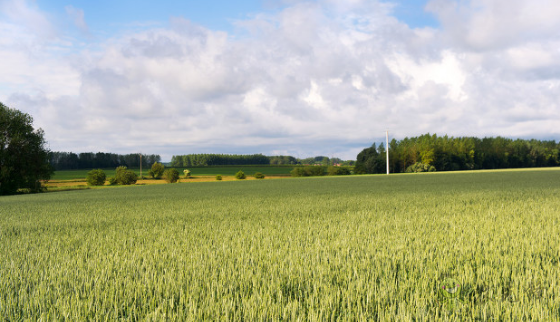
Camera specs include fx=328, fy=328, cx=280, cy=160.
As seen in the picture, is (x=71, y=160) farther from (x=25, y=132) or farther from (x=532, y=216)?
(x=532, y=216)

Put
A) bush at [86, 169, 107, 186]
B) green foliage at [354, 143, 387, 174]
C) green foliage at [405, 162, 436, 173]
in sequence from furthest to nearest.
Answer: green foliage at [354, 143, 387, 174]
green foliage at [405, 162, 436, 173]
bush at [86, 169, 107, 186]

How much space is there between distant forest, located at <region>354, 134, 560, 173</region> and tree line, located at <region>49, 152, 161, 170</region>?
75.4 meters

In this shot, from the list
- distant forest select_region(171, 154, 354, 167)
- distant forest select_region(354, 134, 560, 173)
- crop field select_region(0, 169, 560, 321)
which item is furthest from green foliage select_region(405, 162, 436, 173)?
crop field select_region(0, 169, 560, 321)

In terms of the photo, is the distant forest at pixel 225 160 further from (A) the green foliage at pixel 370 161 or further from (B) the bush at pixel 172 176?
(B) the bush at pixel 172 176

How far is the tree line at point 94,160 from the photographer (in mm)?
103831

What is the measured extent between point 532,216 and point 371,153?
8379 cm

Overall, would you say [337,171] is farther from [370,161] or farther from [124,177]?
[124,177]

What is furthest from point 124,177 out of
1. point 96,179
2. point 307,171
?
point 307,171

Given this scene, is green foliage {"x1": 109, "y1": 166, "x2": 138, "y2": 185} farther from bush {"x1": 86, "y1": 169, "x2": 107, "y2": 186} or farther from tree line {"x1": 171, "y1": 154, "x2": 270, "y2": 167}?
tree line {"x1": 171, "y1": 154, "x2": 270, "y2": 167}

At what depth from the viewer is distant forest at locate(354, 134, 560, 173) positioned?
3378 inches

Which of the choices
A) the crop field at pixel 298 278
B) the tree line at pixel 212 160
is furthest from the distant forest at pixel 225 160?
the crop field at pixel 298 278

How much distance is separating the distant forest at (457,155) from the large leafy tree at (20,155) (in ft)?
217

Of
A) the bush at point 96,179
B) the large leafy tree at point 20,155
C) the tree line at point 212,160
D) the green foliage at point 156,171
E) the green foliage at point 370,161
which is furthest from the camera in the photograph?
the tree line at point 212,160

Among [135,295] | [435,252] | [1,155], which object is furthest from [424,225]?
[1,155]
